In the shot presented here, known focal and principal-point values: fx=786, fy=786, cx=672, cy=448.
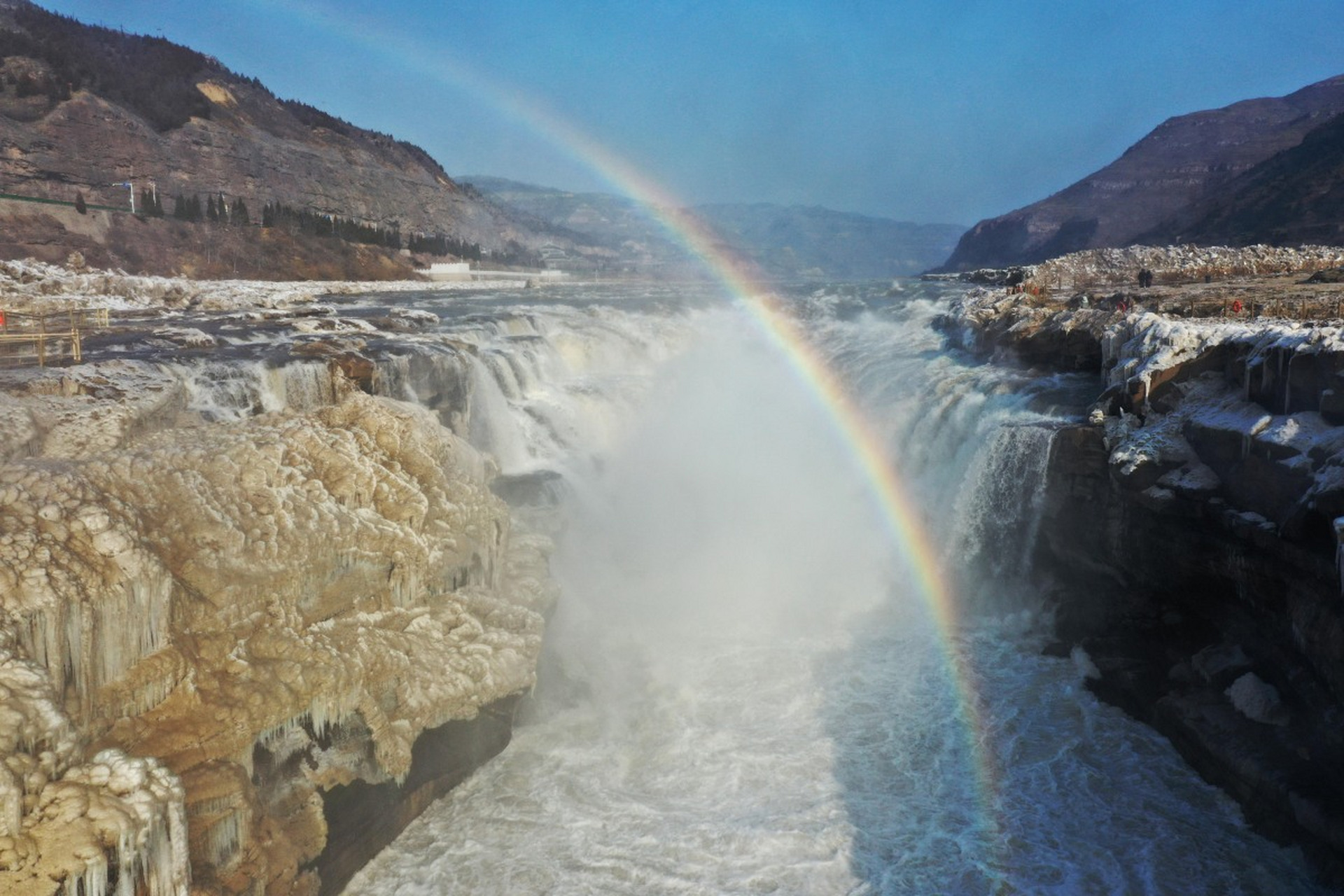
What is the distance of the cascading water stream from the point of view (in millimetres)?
7930

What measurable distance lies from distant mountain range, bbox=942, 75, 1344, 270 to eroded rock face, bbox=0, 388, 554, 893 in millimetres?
70650

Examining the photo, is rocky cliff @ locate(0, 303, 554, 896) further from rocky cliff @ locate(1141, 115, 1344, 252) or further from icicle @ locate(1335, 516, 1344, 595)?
rocky cliff @ locate(1141, 115, 1344, 252)

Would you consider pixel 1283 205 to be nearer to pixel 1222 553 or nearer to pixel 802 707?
pixel 1222 553

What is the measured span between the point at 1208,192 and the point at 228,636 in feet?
399

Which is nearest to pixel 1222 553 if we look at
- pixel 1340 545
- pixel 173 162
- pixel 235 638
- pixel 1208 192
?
pixel 1340 545

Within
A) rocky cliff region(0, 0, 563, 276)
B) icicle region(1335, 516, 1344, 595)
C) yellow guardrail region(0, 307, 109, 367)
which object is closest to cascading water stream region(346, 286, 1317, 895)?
icicle region(1335, 516, 1344, 595)

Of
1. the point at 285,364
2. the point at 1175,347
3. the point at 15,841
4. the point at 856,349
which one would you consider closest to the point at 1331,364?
the point at 1175,347

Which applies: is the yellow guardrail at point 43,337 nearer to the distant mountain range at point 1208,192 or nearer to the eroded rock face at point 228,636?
the eroded rock face at point 228,636

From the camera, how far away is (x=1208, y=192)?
99125 mm

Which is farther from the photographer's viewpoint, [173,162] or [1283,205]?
[173,162]

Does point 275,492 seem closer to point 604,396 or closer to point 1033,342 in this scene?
point 604,396

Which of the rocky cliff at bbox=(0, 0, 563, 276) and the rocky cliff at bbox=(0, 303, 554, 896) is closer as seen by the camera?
the rocky cliff at bbox=(0, 303, 554, 896)

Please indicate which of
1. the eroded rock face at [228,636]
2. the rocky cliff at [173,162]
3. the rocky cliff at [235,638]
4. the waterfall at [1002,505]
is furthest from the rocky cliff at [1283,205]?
the rocky cliff at [173,162]

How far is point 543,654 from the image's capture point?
37.4 feet
